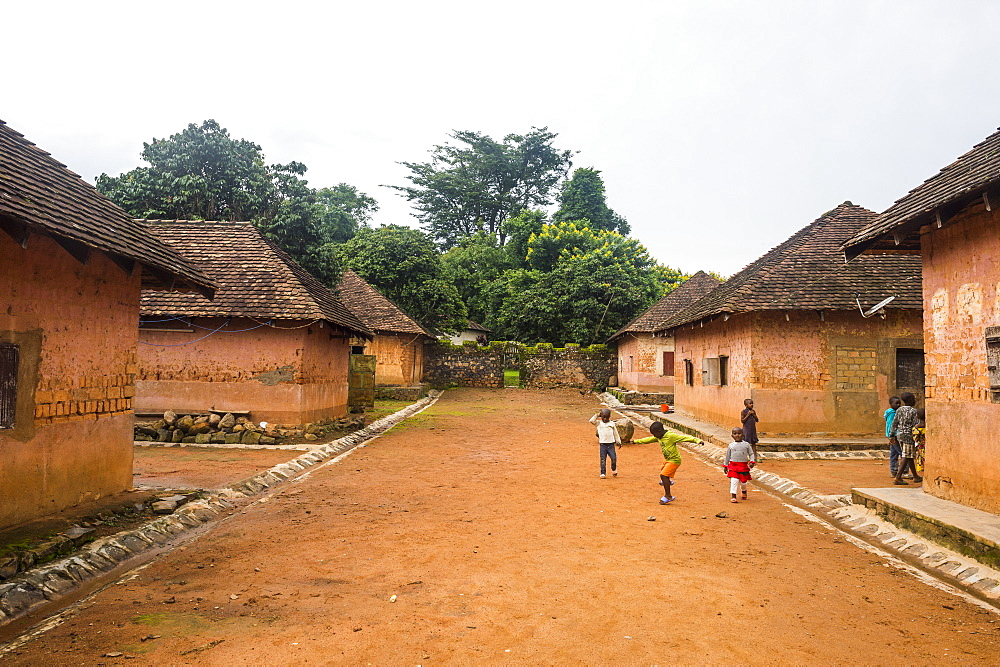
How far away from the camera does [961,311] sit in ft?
25.8

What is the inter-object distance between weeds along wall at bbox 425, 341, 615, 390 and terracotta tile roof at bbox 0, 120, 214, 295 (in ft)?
87.8

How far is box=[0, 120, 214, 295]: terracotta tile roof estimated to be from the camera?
6270 mm

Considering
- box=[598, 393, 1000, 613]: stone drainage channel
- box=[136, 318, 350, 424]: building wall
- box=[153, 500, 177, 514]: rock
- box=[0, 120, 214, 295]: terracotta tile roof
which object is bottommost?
box=[598, 393, 1000, 613]: stone drainage channel

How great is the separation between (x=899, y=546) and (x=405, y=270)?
28.5 metres

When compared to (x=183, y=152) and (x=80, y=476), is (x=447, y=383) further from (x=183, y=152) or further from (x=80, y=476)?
(x=80, y=476)

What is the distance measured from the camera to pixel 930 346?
28.1 feet

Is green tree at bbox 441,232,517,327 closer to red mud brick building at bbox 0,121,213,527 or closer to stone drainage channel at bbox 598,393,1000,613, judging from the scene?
stone drainage channel at bbox 598,393,1000,613

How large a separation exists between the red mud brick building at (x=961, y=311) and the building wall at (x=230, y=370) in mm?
11870

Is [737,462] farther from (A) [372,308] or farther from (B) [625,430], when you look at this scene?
(A) [372,308]

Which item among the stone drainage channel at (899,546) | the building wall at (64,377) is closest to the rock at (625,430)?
the stone drainage channel at (899,546)

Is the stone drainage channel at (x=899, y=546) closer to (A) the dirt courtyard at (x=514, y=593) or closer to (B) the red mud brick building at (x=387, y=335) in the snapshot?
(A) the dirt courtyard at (x=514, y=593)

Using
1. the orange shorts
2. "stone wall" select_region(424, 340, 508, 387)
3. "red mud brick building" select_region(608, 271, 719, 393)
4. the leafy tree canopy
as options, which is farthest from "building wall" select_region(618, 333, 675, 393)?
the orange shorts

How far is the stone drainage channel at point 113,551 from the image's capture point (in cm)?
513

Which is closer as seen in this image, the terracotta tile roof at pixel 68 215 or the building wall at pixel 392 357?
the terracotta tile roof at pixel 68 215
